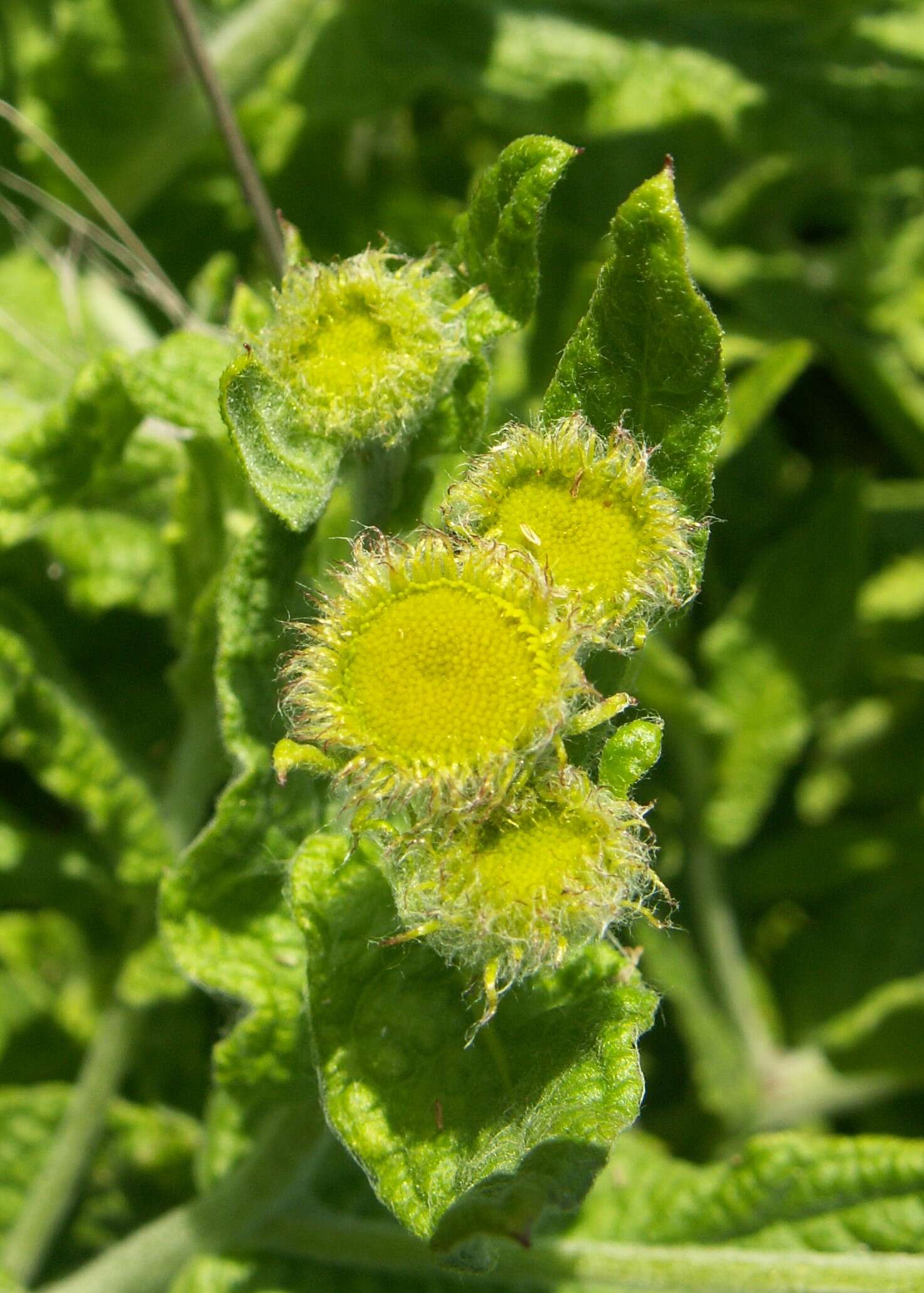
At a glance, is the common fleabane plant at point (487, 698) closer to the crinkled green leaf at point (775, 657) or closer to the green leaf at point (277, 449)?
the green leaf at point (277, 449)

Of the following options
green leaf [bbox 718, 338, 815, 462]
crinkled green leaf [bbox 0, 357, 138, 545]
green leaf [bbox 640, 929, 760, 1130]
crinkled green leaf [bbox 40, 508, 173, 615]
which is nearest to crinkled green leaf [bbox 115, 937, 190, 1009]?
crinkled green leaf [bbox 40, 508, 173, 615]

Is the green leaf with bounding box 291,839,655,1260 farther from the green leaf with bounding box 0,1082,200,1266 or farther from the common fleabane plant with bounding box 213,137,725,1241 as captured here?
the green leaf with bounding box 0,1082,200,1266

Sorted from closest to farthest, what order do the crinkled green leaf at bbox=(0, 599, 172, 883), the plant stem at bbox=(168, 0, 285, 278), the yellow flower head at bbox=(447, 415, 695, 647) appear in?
the yellow flower head at bbox=(447, 415, 695, 647)
the crinkled green leaf at bbox=(0, 599, 172, 883)
the plant stem at bbox=(168, 0, 285, 278)

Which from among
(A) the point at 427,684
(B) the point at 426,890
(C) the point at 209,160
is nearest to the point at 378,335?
(A) the point at 427,684

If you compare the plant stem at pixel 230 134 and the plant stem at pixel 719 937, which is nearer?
the plant stem at pixel 230 134

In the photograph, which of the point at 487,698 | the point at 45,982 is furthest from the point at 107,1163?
the point at 487,698

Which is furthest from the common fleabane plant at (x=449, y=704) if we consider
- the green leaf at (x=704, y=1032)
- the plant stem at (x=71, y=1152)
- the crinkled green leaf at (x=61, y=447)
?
the green leaf at (x=704, y=1032)

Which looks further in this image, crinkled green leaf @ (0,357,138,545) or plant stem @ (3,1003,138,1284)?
plant stem @ (3,1003,138,1284)

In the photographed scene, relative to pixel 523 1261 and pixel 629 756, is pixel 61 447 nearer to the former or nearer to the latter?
pixel 629 756
